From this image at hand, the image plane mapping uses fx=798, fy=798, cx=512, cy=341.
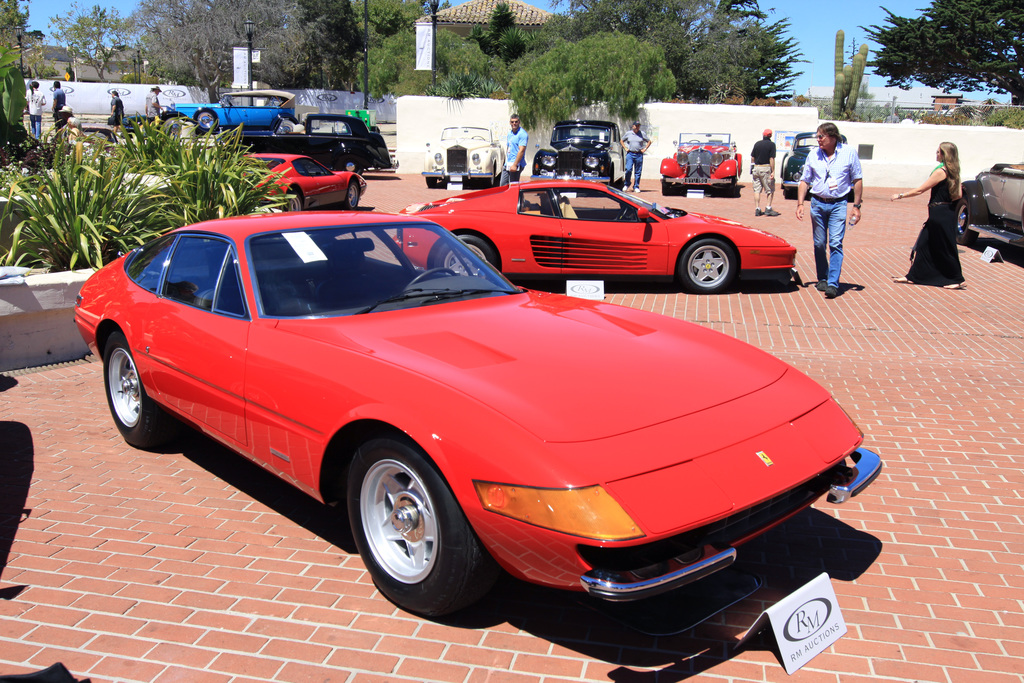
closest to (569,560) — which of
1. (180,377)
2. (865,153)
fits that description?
(180,377)

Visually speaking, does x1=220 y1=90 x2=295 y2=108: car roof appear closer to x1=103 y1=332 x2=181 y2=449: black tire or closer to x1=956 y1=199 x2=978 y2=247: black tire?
x1=956 y1=199 x2=978 y2=247: black tire

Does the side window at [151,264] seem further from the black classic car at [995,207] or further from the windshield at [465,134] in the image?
the windshield at [465,134]

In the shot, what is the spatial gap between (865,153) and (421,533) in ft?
82.6

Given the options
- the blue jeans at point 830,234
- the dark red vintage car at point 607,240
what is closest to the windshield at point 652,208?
the dark red vintage car at point 607,240

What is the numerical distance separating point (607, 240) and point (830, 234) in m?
2.58

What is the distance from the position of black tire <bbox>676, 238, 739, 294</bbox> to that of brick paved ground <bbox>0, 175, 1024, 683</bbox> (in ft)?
11.8

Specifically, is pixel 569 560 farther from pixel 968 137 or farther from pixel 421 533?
pixel 968 137

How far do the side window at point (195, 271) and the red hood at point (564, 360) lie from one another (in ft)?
2.61

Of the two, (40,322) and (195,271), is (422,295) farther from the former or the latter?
(40,322)

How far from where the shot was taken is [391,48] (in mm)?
58938

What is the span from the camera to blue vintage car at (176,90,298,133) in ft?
85.8

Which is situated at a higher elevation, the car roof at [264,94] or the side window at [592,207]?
the car roof at [264,94]

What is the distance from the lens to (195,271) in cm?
411

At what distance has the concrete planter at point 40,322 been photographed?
251 inches
